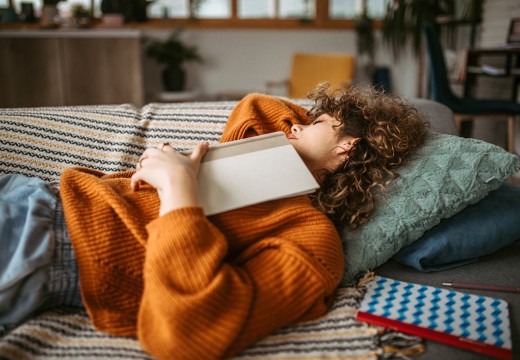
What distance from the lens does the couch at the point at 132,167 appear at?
88 centimetres

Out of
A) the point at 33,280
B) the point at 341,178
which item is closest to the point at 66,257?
the point at 33,280

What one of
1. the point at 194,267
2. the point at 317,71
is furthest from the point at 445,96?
the point at 194,267

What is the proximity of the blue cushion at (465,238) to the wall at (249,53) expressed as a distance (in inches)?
166

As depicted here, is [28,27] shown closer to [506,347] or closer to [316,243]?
[316,243]

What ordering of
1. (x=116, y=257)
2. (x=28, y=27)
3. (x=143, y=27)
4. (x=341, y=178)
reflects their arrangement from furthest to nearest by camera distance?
(x=143, y=27) < (x=28, y=27) < (x=341, y=178) < (x=116, y=257)

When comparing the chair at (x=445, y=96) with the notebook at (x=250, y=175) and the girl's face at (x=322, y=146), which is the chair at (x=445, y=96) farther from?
the notebook at (x=250, y=175)

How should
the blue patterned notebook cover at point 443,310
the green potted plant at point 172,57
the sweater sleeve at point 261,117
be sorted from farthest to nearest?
1. the green potted plant at point 172,57
2. the sweater sleeve at point 261,117
3. the blue patterned notebook cover at point 443,310

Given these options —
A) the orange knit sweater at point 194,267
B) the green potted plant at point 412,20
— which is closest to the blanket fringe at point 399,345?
the orange knit sweater at point 194,267

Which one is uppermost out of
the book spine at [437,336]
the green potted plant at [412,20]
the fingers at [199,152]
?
the green potted plant at [412,20]

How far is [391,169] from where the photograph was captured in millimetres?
1275

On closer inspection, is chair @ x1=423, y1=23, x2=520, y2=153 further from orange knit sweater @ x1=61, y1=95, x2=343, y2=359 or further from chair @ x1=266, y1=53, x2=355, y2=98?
orange knit sweater @ x1=61, y1=95, x2=343, y2=359

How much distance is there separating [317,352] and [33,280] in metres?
0.60

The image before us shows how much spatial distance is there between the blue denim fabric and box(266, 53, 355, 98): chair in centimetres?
385

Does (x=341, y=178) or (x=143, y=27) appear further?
(x=143, y=27)
